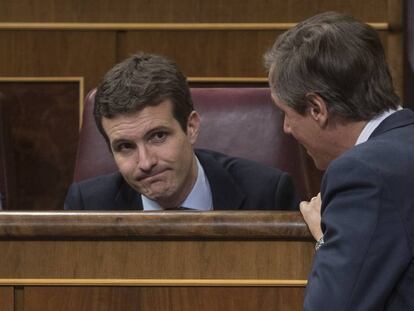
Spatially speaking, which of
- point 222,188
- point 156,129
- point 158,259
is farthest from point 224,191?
point 158,259

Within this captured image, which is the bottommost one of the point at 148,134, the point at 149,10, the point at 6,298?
the point at 6,298

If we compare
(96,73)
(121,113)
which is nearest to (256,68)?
(96,73)

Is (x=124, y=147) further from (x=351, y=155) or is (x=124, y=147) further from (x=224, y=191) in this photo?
(x=351, y=155)

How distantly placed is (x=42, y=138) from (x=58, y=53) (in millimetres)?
146

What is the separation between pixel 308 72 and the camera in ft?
2.57

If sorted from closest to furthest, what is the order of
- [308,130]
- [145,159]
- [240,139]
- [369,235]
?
1. [369,235]
2. [308,130]
3. [145,159]
4. [240,139]

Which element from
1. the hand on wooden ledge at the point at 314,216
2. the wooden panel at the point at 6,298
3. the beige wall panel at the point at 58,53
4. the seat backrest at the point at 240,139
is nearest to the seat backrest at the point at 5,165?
the seat backrest at the point at 240,139

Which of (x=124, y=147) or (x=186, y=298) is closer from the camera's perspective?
(x=186, y=298)

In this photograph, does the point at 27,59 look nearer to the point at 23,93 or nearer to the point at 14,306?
the point at 23,93

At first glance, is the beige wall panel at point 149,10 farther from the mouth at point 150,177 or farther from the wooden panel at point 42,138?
the mouth at point 150,177

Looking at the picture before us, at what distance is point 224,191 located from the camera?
1.17 m

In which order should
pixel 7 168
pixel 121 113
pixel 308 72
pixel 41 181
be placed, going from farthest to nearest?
pixel 41 181 → pixel 7 168 → pixel 121 113 → pixel 308 72

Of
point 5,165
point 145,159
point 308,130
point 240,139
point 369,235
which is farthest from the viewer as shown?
point 5,165

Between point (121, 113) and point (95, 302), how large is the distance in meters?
0.32
